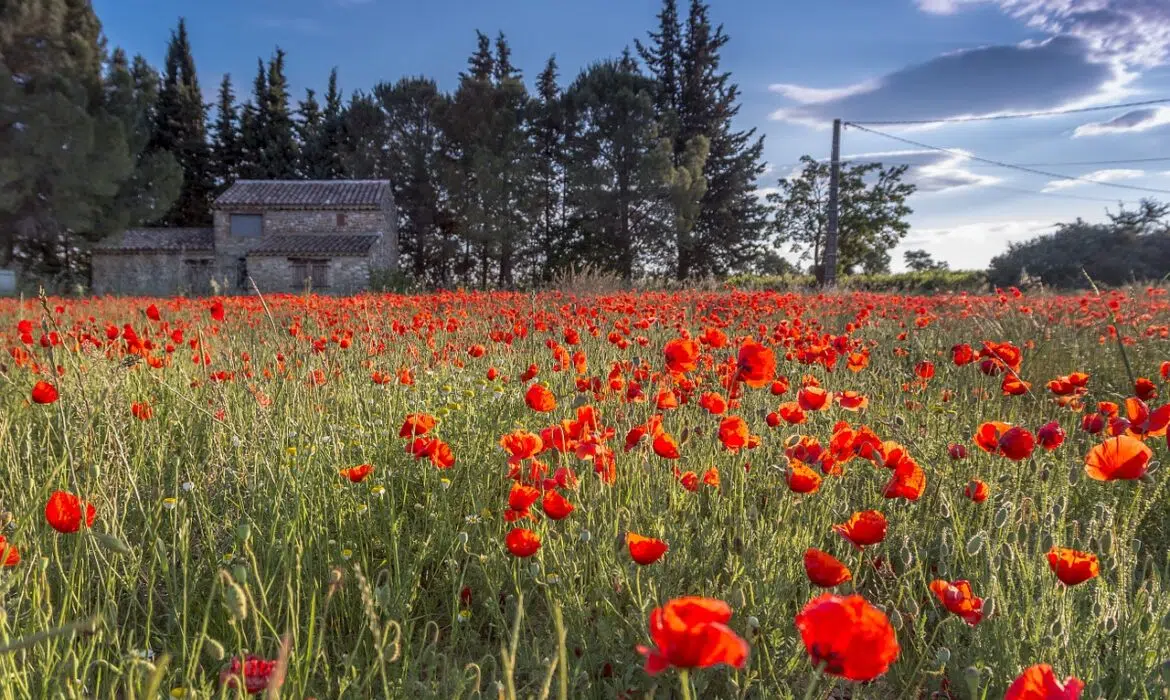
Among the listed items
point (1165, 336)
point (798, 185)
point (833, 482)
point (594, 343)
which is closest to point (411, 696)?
point (833, 482)

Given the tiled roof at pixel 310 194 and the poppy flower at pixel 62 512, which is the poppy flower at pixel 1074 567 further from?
the tiled roof at pixel 310 194

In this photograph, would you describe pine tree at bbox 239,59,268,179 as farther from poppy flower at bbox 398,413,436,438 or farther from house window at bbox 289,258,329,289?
poppy flower at bbox 398,413,436,438

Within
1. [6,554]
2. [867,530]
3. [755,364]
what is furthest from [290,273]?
[867,530]

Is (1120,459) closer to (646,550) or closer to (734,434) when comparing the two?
(734,434)

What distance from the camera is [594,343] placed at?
4.68 meters

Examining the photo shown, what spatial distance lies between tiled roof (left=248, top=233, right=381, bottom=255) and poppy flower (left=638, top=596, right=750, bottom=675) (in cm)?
2624

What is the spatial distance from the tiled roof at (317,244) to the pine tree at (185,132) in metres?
9.75

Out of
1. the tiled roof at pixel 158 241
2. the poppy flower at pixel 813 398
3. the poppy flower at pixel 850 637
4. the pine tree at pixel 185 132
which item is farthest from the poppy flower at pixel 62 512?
the pine tree at pixel 185 132

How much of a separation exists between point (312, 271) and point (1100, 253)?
27.0 metres

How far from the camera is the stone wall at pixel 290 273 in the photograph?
25250 mm

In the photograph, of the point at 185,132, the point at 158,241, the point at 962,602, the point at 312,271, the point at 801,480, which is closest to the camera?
the point at 962,602

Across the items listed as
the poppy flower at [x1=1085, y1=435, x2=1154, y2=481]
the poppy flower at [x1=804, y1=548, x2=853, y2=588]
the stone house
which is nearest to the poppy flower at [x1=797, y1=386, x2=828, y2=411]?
the poppy flower at [x1=1085, y1=435, x2=1154, y2=481]

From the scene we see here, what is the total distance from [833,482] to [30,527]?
237cm

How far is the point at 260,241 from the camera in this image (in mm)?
27281
